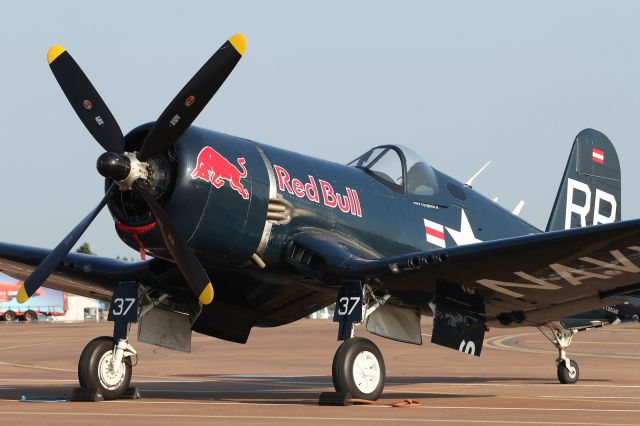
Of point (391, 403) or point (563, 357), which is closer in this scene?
point (391, 403)

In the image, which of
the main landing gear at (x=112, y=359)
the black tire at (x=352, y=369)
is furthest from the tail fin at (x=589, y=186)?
the main landing gear at (x=112, y=359)

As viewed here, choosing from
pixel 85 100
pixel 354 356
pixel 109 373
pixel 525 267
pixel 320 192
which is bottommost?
pixel 109 373

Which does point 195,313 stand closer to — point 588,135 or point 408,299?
point 408,299

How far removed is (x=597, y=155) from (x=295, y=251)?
6796mm

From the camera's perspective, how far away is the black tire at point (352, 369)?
11.9 m

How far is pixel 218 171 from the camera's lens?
39.0 feet

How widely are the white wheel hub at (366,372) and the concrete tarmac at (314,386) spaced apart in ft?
1.82

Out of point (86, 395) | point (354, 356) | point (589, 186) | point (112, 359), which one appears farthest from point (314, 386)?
point (589, 186)

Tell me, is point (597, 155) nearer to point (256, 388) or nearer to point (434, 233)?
point (434, 233)

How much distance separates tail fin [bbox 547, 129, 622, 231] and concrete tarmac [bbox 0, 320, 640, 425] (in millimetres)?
2577

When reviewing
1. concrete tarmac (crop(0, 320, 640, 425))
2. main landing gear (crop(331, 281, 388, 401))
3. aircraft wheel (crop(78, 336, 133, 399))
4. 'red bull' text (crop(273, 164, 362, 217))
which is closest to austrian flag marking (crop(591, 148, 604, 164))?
concrete tarmac (crop(0, 320, 640, 425))

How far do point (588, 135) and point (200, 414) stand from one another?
361 inches

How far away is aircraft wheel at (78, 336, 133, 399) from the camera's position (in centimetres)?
1270

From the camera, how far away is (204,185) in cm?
1174
